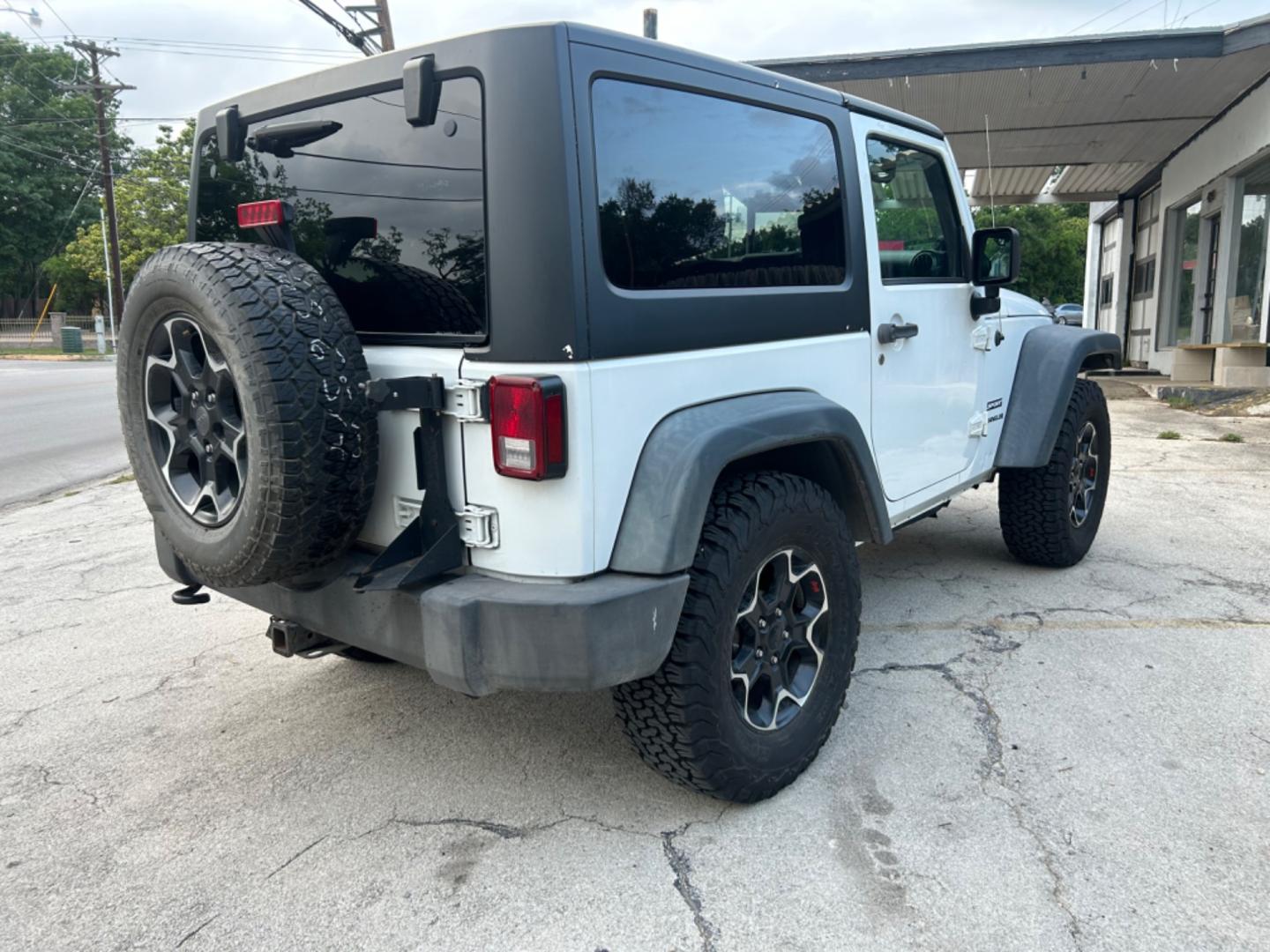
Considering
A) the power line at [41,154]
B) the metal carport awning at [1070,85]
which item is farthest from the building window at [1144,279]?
the power line at [41,154]

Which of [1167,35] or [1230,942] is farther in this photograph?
[1167,35]

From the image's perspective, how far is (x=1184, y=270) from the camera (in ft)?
54.6

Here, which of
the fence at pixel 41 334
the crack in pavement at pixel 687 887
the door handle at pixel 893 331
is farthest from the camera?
the fence at pixel 41 334

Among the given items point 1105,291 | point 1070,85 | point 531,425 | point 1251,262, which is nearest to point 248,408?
point 531,425

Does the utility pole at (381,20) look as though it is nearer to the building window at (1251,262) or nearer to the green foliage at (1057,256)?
the building window at (1251,262)

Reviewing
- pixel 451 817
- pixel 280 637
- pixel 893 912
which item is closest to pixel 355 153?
pixel 280 637

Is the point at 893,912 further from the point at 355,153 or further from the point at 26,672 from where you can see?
the point at 26,672

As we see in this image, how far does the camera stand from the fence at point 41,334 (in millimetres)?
40031

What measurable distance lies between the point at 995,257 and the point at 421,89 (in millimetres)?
2677

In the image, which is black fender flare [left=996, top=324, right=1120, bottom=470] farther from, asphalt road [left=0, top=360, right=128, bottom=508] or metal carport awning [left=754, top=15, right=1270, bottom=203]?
metal carport awning [left=754, top=15, right=1270, bottom=203]

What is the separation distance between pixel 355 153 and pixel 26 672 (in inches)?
106

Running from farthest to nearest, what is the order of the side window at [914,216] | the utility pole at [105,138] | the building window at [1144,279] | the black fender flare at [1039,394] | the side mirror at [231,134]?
the utility pole at [105,138], the building window at [1144,279], the black fender flare at [1039,394], the side window at [914,216], the side mirror at [231,134]

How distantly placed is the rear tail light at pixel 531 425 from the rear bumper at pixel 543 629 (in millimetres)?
303

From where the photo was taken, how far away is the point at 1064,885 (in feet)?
7.59
